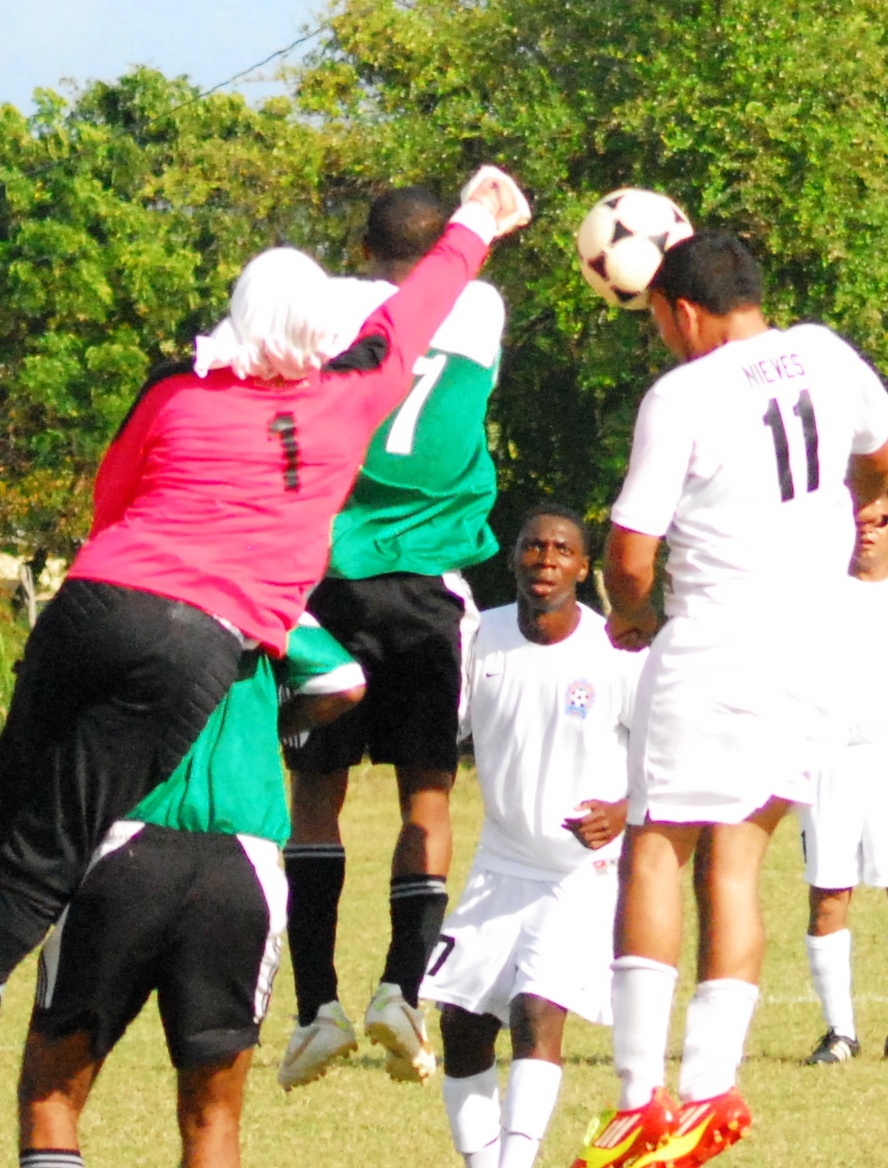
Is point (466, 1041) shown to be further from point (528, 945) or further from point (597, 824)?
point (597, 824)

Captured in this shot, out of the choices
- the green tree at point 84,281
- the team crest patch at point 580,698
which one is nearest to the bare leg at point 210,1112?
the team crest patch at point 580,698

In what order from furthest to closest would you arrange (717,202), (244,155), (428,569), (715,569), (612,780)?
(244,155)
(717,202)
(612,780)
(428,569)
(715,569)

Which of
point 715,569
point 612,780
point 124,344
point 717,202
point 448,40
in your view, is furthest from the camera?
point 124,344

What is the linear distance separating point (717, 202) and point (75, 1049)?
75.8 feet

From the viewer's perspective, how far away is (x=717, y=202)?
86.4 feet

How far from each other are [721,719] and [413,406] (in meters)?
1.29

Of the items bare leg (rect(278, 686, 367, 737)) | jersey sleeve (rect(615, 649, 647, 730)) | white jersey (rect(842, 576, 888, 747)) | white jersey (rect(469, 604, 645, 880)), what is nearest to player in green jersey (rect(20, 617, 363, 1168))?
bare leg (rect(278, 686, 367, 737))

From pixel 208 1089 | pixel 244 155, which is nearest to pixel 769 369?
pixel 208 1089

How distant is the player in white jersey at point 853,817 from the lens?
396 inches

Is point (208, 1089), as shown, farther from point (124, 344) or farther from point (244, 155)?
point (124, 344)

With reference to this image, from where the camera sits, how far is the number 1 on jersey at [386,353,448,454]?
5.82 meters

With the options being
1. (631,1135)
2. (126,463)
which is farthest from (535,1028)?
(126,463)

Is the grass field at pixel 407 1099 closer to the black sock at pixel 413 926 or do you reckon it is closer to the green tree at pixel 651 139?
the black sock at pixel 413 926

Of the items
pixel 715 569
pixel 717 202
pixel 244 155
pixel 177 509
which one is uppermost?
pixel 244 155
